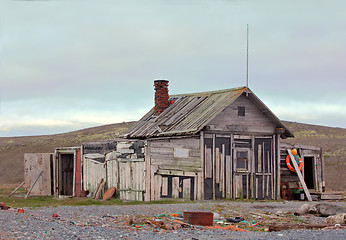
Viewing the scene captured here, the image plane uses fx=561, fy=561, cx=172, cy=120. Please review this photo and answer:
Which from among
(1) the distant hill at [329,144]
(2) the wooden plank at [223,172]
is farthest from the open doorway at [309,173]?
(1) the distant hill at [329,144]

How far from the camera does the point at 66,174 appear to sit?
100 feet

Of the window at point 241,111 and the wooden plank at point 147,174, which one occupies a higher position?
the window at point 241,111

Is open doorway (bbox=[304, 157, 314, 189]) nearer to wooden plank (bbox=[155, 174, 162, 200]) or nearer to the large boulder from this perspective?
wooden plank (bbox=[155, 174, 162, 200])

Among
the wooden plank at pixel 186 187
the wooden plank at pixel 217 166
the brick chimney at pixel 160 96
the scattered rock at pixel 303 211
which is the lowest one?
the scattered rock at pixel 303 211

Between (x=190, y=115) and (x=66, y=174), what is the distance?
28.3 feet

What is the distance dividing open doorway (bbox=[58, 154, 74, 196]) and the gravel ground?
1254cm

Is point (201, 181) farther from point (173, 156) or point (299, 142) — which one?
point (299, 142)

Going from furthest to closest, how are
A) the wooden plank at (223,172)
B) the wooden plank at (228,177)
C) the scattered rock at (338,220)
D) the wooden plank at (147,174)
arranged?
the wooden plank at (228,177) → the wooden plank at (223,172) → the wooden plank at (147,174) → the scattered rock at (338,220)

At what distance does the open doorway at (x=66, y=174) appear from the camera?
30281mm

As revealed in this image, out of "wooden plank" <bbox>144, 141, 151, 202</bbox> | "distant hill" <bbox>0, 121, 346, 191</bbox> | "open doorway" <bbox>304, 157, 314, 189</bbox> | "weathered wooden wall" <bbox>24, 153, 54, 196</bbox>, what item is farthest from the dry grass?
"wooden plank" <bbox>144, 141, 151, 202</bbox>

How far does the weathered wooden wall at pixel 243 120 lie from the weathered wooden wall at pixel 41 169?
1045 centimetres

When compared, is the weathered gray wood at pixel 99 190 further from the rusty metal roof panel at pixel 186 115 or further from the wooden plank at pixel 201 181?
the wooden plank at pixel 201 181

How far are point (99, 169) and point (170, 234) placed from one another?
14.3 meters

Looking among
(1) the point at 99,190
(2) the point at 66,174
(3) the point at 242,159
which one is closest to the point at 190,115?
(3) the point at 242,159
